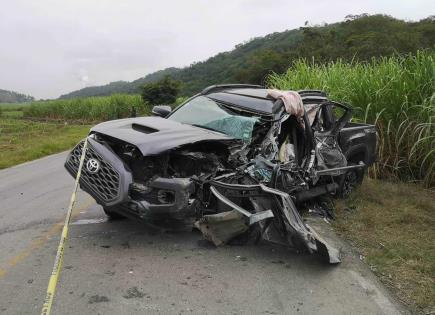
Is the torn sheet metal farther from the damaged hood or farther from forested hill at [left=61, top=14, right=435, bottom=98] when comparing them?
forested hill at [left=61, top=14, right=435, bottom=98]

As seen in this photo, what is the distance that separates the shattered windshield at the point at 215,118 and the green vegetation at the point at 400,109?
392 cm

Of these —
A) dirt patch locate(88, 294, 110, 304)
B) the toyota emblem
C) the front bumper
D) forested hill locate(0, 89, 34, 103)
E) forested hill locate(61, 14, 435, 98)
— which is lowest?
dirt patch locate(88, 294, 110, 304)

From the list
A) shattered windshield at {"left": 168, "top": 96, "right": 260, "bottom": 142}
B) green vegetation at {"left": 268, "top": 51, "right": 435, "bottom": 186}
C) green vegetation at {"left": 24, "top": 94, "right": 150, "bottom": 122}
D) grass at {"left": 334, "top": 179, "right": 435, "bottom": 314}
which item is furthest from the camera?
green vegetation at {"left": 24, "top": 94, "right": 150, "bottom": 122}

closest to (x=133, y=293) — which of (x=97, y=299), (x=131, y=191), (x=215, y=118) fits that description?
(x=97, y=299)

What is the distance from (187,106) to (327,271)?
11.1ft

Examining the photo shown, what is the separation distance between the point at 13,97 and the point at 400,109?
180919 mm

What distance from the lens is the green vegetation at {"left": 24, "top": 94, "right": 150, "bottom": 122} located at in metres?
46.1

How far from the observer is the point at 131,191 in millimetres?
5059

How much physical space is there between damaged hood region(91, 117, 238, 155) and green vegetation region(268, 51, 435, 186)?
4693mm

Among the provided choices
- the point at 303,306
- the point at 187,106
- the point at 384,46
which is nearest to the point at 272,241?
the point at 303,306

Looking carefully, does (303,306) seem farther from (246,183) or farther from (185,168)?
(185,168)

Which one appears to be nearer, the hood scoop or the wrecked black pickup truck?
the wrecked black pickup truck

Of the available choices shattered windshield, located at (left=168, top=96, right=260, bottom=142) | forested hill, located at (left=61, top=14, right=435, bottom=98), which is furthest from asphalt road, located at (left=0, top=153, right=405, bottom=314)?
forested hill, located at (left=61, top=14, right=435, bottom=98)

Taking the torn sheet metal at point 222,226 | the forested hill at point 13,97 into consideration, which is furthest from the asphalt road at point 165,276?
the forested hill at point 13,97
